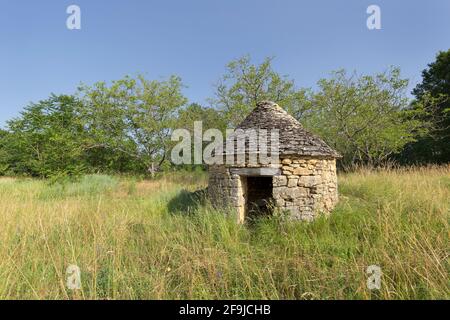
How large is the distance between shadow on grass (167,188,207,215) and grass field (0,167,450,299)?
98 centimetres

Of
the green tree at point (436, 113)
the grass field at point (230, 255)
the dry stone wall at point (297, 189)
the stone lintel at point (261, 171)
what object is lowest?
the grass field at point (230, 255)

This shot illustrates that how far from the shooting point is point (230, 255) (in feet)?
11.6

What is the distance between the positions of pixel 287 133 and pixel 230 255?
3580mm

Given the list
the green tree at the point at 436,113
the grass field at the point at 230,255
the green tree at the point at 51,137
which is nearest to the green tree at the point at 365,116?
the green tree at the point at 436,113

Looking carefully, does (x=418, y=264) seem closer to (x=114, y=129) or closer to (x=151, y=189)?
(x=151, y=189)

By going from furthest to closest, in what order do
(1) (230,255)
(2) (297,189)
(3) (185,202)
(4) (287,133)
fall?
(3) (185,202), (4) (287,133), (2) (297,189), (1) (230,255)

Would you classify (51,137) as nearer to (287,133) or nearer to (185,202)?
(185,202)

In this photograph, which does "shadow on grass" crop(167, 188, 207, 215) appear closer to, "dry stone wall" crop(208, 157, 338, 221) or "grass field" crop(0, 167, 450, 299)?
"grass field" crop(0, 167, 450, 299)

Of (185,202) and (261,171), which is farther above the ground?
(261,171)

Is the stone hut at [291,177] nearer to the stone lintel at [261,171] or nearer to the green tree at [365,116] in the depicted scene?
the stone lintel at [261,171]

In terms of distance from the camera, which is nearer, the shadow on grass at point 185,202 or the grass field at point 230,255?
the grass field at point 230,255

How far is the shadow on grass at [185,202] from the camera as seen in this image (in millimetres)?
6389

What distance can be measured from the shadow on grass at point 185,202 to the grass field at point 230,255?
0.98m

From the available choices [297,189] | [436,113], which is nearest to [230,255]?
[297,189]
